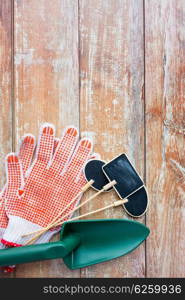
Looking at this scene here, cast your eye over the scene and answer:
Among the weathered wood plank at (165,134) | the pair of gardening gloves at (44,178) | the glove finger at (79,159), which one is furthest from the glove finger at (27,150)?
the weathered wood plank at (165,134)

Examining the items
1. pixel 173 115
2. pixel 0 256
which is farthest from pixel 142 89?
pixel 0 256

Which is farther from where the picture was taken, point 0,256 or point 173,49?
point 173,49

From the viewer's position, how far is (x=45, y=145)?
2.93ft

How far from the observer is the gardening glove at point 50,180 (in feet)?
2.93

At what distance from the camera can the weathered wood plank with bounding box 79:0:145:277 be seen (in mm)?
914

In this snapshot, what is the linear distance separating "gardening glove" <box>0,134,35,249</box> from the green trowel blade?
167mm

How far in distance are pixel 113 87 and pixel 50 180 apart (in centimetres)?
29

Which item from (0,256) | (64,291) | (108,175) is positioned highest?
(108,175)

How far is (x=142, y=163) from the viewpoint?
3.03 feet

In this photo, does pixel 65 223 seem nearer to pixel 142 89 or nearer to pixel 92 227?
pixel 92 227

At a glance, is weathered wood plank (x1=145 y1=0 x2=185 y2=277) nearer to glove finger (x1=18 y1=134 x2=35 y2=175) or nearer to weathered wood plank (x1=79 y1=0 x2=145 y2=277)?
weathered wood plank (x1=79 y1=0 x2=145 y2=277)

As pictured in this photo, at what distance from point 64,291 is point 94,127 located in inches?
16.9

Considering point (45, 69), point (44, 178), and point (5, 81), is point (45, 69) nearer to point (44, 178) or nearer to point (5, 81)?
point (5, 81)

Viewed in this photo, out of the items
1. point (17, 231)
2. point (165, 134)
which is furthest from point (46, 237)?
point (165, 134)
